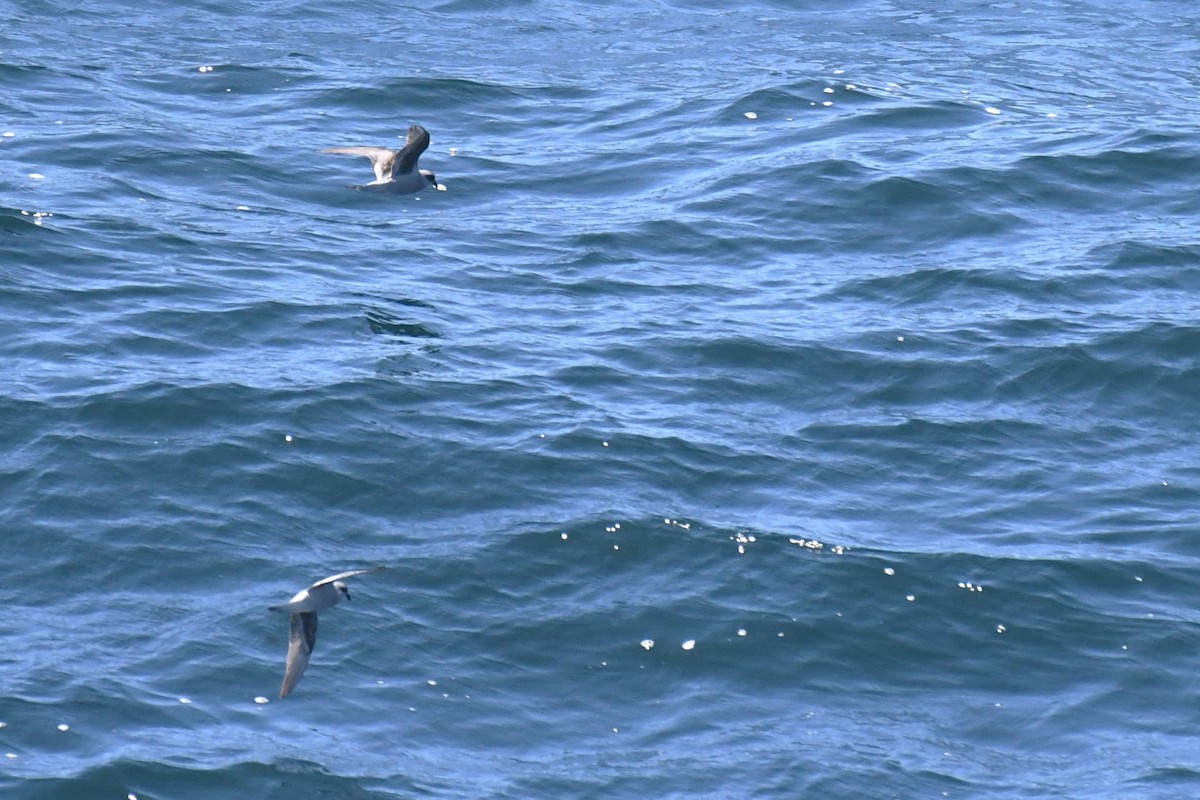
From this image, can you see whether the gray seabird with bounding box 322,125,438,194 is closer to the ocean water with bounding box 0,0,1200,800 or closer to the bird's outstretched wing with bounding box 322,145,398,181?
the bird's outstretched wing with bounding box 322,145,398,181

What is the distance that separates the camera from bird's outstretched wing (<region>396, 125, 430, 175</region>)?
18.1 metres

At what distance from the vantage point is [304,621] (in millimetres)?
13133

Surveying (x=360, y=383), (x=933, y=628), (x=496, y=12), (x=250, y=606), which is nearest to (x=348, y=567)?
(x=250, y=606)

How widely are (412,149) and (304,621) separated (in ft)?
22.7

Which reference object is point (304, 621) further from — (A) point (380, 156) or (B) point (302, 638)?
(A) point (380, 156)

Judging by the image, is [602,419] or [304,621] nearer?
[304,621]

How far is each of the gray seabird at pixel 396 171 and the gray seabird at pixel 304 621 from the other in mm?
6804

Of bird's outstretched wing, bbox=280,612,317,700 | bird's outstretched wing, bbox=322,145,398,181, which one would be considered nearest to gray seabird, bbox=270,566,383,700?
bird's outstretched wing, bbox=280,612,317,700

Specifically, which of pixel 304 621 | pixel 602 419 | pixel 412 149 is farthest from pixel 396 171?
pixel 304 621

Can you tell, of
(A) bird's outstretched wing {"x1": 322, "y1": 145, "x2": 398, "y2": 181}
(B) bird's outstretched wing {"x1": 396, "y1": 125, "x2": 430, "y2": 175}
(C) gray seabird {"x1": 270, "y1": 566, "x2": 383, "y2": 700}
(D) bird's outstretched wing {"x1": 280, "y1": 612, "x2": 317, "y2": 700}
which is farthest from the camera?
(A) bird's outstretched wing {"x1": 322, "y1": 145, "x2": 398, "y2": 181}

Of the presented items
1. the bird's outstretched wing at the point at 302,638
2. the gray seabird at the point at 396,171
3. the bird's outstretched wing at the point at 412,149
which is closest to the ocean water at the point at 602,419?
the bird's outstretched wing at the point at 302,638

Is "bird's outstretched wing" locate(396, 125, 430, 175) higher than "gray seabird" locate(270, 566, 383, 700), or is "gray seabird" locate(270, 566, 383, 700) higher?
"bird's outstretched wing" locate(396, 125, 430, 175)

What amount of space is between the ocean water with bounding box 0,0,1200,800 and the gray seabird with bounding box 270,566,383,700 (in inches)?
13.5

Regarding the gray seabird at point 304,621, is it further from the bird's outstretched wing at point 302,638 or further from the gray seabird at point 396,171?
the gray seabird at point 396,171
